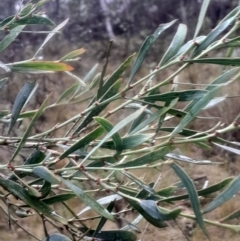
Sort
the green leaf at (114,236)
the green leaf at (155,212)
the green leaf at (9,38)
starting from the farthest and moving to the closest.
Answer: the green leaf at (9,38) → the green leaf at (114,236) → the green leaf at (155,212)

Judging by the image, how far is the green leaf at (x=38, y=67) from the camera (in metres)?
0.55

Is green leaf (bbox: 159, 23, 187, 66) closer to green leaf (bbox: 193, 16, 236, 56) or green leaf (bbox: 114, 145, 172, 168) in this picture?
green leaf (bbox: 193, 16, 236, 56)

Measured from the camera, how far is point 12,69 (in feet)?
1.99

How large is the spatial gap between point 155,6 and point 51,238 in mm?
2973

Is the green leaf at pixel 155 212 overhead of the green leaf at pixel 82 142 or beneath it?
beneath

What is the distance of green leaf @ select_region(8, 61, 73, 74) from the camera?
1.81 ft

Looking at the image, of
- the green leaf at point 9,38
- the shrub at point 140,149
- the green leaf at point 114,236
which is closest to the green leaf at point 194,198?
the shrub at point 140,149

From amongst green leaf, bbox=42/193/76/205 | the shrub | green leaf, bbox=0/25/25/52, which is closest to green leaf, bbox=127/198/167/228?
the shrub

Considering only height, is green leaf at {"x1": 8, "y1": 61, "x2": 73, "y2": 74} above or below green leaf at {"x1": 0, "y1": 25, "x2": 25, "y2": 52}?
below

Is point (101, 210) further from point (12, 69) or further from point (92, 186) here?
point (92, 186)

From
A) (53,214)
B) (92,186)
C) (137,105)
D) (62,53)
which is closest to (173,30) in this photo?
(62,53)

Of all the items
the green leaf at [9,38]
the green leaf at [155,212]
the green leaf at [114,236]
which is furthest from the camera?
the green leaf at [9,38]

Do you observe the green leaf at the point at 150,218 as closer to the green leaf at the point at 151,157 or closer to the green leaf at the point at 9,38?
the green leaf at the point at 151,157

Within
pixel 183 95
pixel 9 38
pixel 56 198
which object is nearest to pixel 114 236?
pixel 56 198
